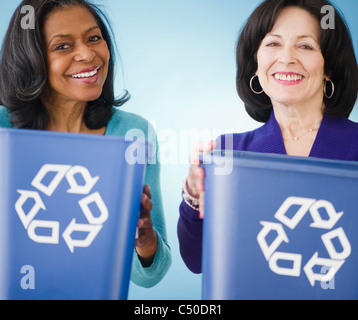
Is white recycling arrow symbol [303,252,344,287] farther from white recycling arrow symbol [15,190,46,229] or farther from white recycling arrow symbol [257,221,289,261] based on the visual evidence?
white recycling arrow symbol [15,190,46,229]

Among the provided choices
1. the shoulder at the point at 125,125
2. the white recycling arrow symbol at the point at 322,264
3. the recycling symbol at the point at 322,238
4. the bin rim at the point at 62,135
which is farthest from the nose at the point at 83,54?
the white recycling arrow symbol at the point at 322,264

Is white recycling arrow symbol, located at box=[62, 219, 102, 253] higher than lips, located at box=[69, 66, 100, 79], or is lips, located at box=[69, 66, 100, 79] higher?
lips, located at box=[69, 66, 100, 79]

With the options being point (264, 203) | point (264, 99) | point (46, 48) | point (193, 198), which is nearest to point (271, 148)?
point (264, 99)

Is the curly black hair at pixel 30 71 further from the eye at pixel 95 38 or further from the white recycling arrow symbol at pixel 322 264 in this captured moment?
the white recycling arrow symbol at pixel 322 264

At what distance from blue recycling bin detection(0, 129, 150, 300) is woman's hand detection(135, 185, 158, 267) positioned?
0.09 metres

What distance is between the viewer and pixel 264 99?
1755mm

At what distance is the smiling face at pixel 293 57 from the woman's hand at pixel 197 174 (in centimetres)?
38

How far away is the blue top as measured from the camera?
5.14ft

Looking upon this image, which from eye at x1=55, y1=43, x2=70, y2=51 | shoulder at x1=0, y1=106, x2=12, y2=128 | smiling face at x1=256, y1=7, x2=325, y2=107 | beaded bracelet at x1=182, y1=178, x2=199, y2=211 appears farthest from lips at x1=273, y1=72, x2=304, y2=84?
shoulder at x1=0, y1=106, x2=12, y2=128

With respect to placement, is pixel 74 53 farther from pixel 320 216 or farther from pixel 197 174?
pixel 320 216

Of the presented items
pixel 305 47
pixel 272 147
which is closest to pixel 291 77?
pixel 305 47

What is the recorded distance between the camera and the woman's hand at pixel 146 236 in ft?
4.16

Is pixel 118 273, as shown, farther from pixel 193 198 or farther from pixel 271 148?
pixel 271 148

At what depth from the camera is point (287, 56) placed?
1503 millimetres
